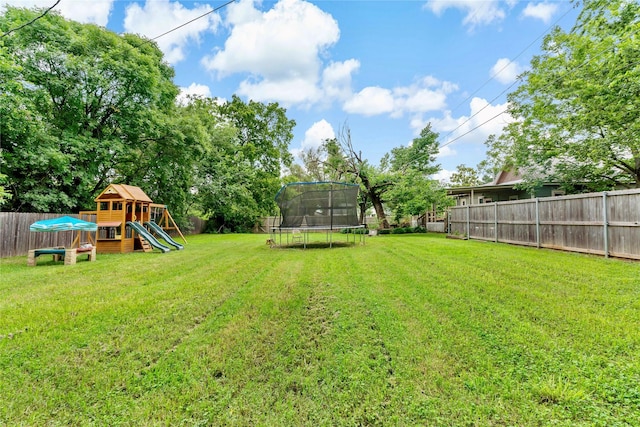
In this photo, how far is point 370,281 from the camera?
15.3ft

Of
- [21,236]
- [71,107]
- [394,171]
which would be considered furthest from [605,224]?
[71,107]

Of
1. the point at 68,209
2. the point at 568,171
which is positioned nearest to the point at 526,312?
the point at 568,171

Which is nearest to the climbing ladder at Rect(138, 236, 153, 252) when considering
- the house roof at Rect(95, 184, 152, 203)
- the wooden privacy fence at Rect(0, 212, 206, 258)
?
the house roof at Rect(95, 184, 152, 203)

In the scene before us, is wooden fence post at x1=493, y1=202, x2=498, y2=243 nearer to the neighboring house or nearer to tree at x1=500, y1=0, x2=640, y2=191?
tree at x1=500, y1=0, x2=640, y2=191

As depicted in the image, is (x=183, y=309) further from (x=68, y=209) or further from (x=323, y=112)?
(x=323, y=112)

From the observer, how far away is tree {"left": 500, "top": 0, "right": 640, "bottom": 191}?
734 cm

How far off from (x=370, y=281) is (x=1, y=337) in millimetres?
4398

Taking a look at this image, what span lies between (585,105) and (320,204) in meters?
9.08

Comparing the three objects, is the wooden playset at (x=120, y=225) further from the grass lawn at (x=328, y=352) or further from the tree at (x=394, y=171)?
the tree at (x=394, y=171)

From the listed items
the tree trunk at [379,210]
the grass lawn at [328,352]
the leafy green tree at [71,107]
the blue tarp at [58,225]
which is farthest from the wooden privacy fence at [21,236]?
the tree trunk at [379,210]

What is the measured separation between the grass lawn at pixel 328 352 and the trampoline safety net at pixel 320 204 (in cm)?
565

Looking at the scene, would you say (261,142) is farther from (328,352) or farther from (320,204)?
(328,352)

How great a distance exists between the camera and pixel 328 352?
2.41 meters

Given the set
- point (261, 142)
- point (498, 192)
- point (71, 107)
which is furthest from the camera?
point (261, 142)
